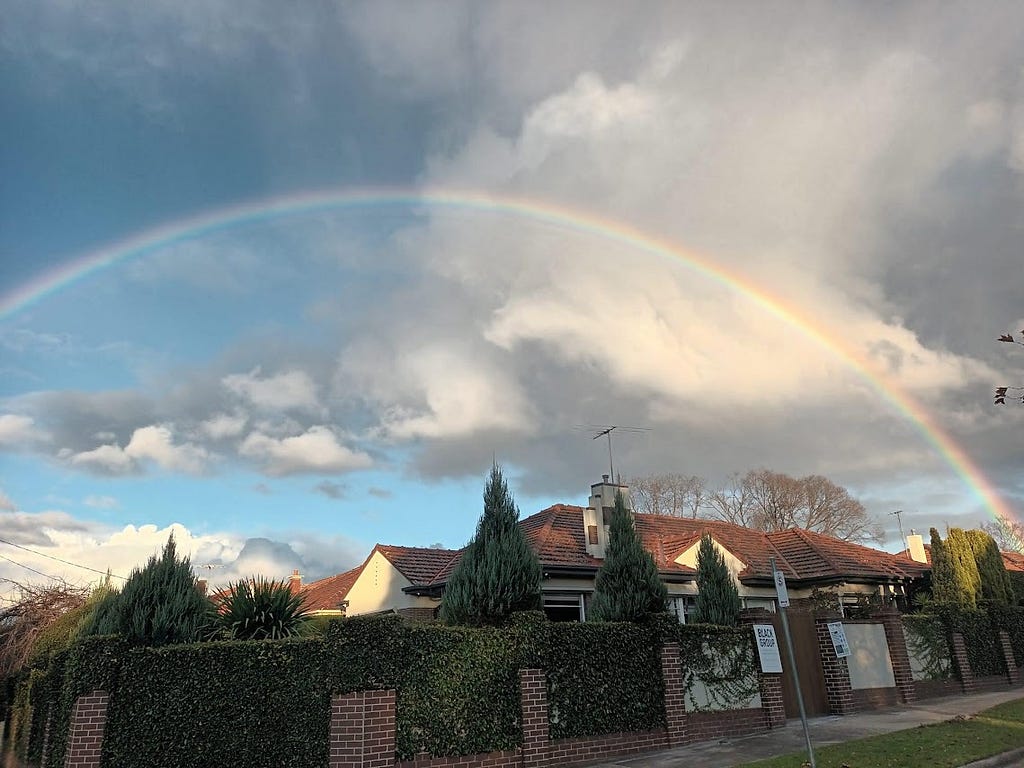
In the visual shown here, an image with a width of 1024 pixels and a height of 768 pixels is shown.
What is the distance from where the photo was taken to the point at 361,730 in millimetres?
9750

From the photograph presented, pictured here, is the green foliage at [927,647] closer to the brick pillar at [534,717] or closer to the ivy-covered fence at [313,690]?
the ivy-covered fence at [313,690]

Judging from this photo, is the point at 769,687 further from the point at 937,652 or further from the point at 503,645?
the point at 937,652

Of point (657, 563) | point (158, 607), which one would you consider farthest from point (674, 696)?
point (158, 607)

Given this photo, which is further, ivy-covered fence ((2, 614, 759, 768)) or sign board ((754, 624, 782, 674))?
sign board ((754, 624, 782, 674))

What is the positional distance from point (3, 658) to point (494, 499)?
15.0 meters

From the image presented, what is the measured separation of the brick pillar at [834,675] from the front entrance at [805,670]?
0.33ft

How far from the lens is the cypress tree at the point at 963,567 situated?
22.3 metres

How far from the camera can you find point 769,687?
14.5 meters

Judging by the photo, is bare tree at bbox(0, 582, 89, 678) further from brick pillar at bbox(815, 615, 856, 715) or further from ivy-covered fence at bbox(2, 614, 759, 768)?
brick pillar at bbox(815, 615, 856, 715)

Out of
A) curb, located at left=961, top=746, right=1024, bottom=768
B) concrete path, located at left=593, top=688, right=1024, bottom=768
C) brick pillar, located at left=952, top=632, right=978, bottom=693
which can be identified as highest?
brick pillar, located at left=952, top=632, right=978, bottom=693

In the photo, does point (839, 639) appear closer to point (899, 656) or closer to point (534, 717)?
point (899, 656)

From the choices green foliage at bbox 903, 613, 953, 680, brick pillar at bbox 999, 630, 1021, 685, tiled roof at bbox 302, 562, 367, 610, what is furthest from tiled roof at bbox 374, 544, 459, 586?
brick pillar at bbox 999, 630, 1021, 685

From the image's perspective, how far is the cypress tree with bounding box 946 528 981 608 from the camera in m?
22.3

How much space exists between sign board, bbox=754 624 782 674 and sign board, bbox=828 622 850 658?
1775 mm
